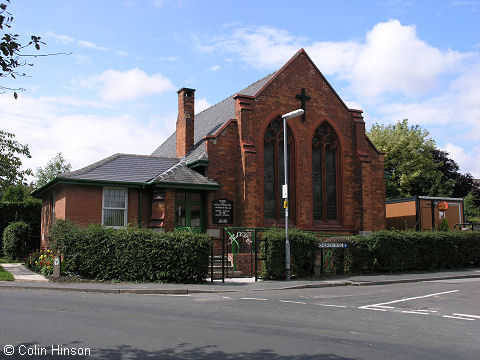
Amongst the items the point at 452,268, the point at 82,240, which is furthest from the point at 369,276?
the point at 82,240

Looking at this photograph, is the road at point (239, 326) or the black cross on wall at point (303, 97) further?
the black cross on wall at point (303, 97)

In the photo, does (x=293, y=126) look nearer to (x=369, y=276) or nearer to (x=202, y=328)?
(x=369, y=276)

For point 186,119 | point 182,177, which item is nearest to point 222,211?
point 182,177

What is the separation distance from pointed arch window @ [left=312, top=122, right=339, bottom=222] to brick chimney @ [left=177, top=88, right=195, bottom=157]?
6432 mm

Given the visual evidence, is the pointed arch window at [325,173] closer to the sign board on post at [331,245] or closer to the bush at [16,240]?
the sign board on post at [331,245]

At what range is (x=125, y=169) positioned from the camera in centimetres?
2159

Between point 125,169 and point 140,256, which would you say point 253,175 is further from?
point 140,256

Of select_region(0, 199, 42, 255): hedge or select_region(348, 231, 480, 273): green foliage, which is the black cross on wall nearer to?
select_region(348, 231, 480, 273): green foliage

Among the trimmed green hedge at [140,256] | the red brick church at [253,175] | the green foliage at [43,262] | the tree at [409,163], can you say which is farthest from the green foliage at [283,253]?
the tree at [409,163]

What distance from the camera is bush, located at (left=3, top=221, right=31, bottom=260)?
80.1ft

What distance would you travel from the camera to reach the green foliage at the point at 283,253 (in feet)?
56.6

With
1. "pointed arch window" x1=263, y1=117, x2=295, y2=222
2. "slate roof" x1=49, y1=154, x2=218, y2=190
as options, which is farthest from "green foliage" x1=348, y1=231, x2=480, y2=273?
"slate roof" x1=49, y1=154, x2=218, y2=190

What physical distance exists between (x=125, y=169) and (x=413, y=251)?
531 inches

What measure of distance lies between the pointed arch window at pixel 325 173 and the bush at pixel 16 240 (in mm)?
15098
